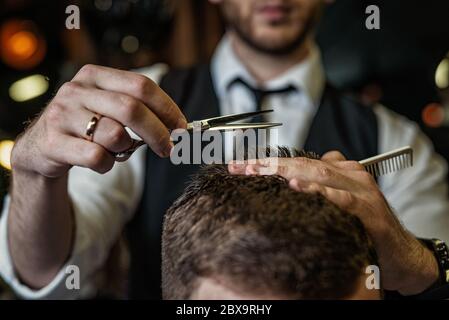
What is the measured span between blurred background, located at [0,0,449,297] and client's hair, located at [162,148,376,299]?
1.13 metres

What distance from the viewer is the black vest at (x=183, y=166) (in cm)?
107

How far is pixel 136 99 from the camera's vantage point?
0.75 meters

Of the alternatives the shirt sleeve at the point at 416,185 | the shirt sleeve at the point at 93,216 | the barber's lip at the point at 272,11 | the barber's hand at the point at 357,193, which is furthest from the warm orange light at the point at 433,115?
the barber's hand at the point at 357,193

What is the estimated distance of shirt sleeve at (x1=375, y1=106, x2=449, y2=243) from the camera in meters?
1.09

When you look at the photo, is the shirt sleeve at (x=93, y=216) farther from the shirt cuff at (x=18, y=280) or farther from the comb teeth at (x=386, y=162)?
the comb teeth at (x=386, y=162)

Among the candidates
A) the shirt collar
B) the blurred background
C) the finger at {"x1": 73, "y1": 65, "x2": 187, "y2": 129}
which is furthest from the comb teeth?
the blurred background

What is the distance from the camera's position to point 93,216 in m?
1.31

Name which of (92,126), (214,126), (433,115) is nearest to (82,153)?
(92,126)

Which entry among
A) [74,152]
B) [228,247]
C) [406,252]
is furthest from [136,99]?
[406,252]

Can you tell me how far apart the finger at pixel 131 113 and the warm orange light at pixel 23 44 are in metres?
1.49

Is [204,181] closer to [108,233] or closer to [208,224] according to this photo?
[208,224]

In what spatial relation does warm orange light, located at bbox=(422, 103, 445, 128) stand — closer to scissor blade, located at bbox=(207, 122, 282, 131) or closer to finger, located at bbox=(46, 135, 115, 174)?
scissor blade, located at bbox=(207, 122, 282, 131)

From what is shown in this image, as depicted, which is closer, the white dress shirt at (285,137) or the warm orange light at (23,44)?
the white dress shirt at (285,137)
